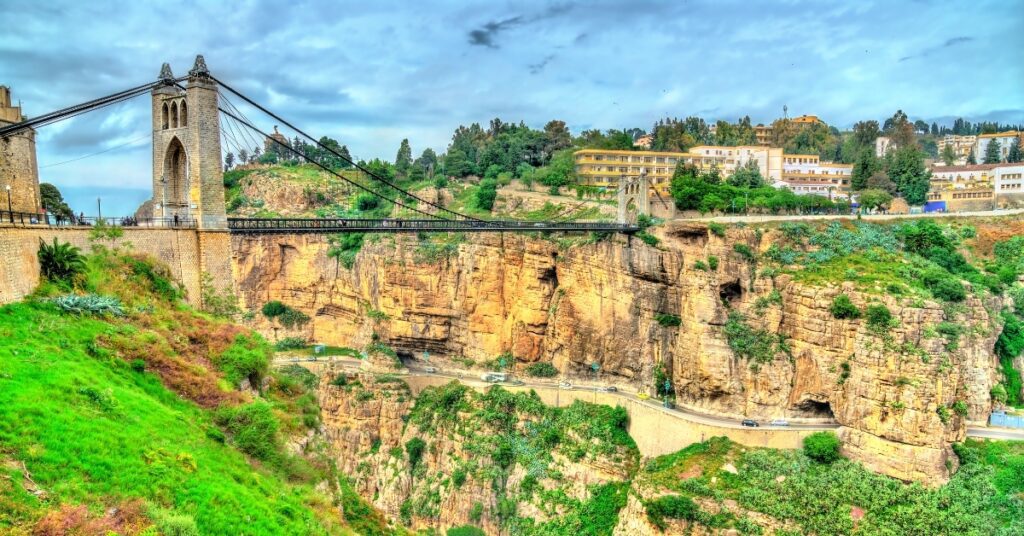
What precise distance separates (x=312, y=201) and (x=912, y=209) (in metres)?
42.2

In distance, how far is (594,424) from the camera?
29719 millimetres

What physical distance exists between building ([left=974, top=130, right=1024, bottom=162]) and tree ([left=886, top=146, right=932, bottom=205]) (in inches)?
1111

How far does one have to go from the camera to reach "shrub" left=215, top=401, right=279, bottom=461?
1216 centimetres

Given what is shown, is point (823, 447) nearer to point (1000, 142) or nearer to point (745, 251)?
point (745, 251)

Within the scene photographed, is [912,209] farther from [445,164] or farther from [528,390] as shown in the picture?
[445,164]

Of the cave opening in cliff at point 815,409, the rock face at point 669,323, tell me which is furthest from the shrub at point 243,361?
the cave opening in cliff at point 815,409

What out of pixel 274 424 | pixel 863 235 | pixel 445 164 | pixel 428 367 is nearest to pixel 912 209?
pixel 863 235

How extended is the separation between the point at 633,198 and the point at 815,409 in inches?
551

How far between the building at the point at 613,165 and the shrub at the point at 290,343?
912 inches

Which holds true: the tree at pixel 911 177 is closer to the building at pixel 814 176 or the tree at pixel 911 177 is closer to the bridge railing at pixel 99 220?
the building at pixel 814 176

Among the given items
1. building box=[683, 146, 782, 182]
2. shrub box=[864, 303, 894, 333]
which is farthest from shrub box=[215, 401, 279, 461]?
building box=[683, 146, 782, 182]

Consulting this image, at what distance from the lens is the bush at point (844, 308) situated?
2503 centimetres

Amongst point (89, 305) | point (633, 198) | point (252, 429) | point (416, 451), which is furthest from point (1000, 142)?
point (89, 305)

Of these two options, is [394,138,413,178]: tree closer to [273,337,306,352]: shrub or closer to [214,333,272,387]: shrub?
[273,337,306,352]: shrub
